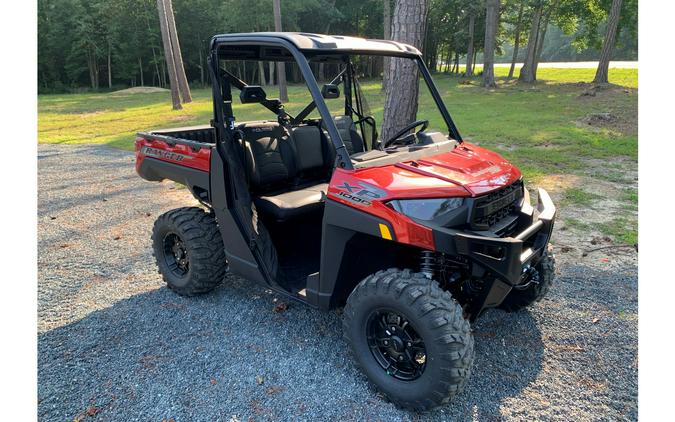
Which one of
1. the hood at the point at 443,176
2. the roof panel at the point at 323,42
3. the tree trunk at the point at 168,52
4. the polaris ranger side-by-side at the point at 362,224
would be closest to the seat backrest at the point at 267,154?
the polaris ranger side-by-side at the point at 362,224

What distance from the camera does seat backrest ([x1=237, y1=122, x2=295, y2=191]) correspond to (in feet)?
12.1

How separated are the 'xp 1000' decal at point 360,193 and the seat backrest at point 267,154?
1.22 m

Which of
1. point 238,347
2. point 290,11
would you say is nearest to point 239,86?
point 238,347

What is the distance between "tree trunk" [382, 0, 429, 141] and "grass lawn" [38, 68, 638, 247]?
405 millimetres

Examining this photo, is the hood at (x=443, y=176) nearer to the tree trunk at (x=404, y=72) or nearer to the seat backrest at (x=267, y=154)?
the seat backrest at (x=267, y=154)

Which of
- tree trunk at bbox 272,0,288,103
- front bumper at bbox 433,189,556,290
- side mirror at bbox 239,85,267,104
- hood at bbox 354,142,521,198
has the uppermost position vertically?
tree trunk at bbox 272,0,288,103

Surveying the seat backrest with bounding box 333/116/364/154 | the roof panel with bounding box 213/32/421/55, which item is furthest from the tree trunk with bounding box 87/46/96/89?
the roof panel with bounding box 213/32/421/55

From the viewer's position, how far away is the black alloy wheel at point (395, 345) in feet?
8.51

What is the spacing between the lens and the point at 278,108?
14.0ft

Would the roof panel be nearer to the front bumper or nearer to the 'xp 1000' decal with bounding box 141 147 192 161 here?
the 'xp 1000' decal with bounding box 141 147 192 161

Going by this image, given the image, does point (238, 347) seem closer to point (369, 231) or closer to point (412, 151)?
point (369, 231)

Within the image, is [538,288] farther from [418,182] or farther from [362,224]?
[362,224]

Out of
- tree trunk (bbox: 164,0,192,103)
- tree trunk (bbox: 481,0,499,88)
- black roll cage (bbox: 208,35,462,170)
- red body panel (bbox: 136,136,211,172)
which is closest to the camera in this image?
black roll cage (bbox: 208,35,462,170)

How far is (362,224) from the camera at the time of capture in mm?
2594
